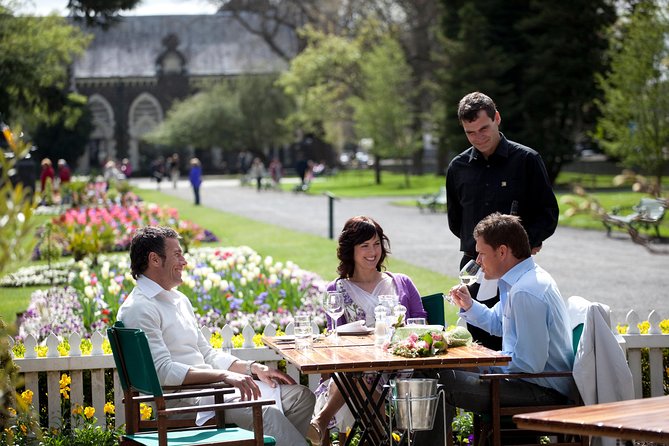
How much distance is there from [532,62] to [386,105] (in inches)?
462

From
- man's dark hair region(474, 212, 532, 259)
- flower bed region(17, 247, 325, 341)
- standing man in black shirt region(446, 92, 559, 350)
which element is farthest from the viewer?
flower bed region(17, 247, 325, 341)

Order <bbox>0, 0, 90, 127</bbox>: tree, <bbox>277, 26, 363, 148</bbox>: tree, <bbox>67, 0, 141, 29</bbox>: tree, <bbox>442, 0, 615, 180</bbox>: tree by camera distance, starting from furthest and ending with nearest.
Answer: <bbox>277, 26, 363, 148</bbox>: tree, <bbox>442, 0, 615, 180</bbox>: tree, <bbox>0, 0, 90, 127</bbox>: tree, <bbox>67, 0, 141, 29</bbox>: tree

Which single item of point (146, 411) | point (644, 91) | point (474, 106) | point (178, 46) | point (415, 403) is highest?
point (178, 46)

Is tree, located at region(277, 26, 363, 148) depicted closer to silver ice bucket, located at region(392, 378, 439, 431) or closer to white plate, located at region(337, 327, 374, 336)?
white plate, located at region(337, 327, 374, 336)

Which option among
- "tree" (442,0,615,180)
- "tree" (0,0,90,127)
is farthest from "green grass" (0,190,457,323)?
"tree" (442,0,615,180)

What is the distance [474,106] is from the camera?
6598 mm

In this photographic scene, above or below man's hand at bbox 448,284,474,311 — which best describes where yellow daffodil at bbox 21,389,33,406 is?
below

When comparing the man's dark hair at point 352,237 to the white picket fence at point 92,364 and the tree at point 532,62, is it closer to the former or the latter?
the white picket fence at point 92,364

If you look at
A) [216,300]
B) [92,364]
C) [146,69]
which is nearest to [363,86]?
[146,69]

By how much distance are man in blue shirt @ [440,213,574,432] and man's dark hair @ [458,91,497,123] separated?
98 centimetres

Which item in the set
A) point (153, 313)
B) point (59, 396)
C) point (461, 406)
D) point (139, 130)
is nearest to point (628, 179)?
point (461, 406)

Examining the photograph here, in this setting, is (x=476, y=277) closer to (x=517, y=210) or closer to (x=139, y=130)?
(x=517, y=210)

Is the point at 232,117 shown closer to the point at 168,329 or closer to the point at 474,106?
the point at 474,106

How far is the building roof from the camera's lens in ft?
276
